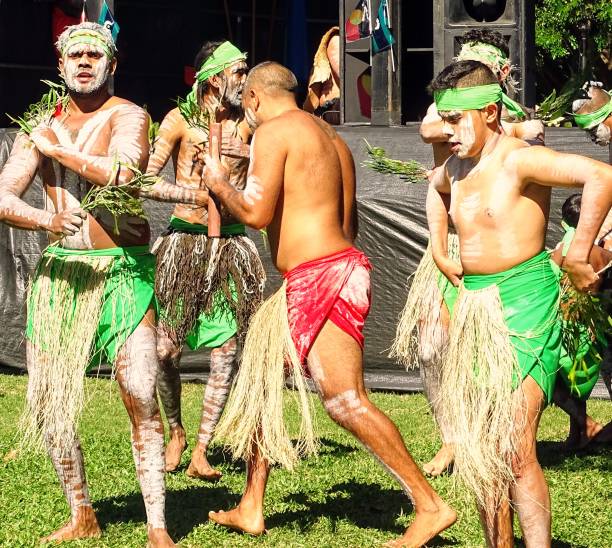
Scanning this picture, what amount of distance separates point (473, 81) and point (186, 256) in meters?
2.69

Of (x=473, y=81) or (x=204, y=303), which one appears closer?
(x=473, y=81)

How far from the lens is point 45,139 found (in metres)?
5.25

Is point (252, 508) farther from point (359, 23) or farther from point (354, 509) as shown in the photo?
point (359, 23)

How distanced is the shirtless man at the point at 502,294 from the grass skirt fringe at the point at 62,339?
1452 millimetres

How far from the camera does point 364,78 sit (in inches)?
407

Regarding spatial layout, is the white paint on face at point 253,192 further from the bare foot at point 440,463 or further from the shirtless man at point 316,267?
the bare foot at point 440,463

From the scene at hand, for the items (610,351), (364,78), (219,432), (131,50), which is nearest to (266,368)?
(219,432)

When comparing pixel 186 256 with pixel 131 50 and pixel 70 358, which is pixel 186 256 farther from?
pixel 131 50

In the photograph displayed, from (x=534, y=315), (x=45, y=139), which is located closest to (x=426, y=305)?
(x=534, y=315)

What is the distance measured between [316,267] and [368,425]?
63cm

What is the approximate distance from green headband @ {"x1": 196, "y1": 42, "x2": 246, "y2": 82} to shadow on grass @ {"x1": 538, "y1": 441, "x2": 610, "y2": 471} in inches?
102

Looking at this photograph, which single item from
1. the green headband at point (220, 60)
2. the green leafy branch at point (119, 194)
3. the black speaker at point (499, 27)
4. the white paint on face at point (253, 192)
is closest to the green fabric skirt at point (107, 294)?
the green leafy branch at point (119, 194)

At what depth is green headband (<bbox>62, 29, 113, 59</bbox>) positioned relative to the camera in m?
5.39

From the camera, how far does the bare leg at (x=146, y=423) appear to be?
516 centimetres
